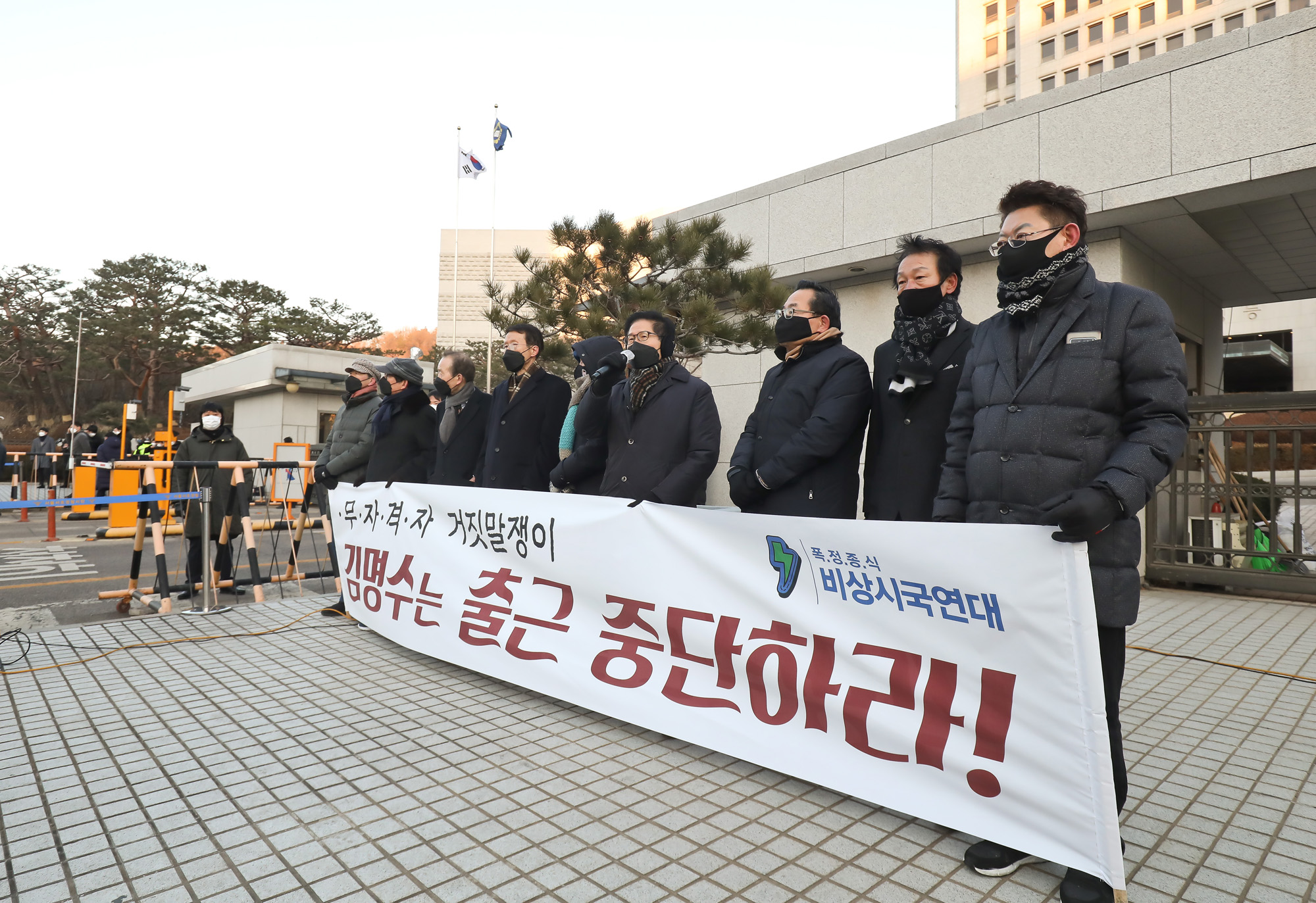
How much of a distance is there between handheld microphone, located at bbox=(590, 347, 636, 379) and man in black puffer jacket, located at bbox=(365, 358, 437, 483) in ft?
6.75

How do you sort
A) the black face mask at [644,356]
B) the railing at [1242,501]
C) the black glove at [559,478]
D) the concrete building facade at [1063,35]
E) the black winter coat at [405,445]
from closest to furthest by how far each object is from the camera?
the black face mask at [644,356] → the black glove at [559,478] → the black winter coat at [405,445] → the railing at [1242,501] → the concrete building facade at [1063,35]

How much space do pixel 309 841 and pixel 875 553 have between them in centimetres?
197

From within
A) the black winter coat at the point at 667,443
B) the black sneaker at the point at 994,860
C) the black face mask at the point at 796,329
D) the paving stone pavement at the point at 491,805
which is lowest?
the paving stone pavement at the point at 491,805

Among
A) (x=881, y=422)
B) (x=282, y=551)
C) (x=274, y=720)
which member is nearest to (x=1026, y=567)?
(x=881, y=422)

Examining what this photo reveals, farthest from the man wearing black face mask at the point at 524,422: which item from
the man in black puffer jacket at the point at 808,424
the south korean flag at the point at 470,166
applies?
the south korean flag at the point at 470,166

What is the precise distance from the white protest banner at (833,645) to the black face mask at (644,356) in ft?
2.69

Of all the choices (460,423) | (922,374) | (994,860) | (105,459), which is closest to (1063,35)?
(105,459)

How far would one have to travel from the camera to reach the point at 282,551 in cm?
1038

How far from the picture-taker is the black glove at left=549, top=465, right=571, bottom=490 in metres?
4.50

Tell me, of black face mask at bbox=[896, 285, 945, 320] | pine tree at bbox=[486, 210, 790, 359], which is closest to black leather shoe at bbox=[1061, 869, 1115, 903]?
black face mask at bbox=[896, 285, 945, 320]

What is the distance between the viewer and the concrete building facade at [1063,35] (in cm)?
4109

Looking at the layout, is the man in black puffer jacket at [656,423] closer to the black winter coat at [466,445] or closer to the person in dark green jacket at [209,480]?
the black winter coat at [466,445]

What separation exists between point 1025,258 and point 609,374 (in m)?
2.13

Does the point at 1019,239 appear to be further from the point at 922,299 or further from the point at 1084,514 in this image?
the point at 1084,514
